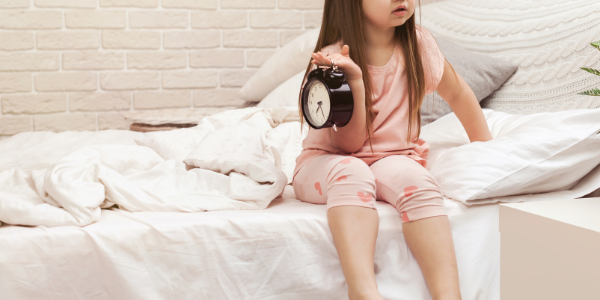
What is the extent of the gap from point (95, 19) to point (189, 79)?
0.47 m

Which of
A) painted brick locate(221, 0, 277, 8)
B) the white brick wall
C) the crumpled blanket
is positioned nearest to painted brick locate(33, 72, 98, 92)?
the white brick wall

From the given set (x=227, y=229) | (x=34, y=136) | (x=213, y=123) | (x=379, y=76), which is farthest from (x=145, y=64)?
(x=227, y=229)

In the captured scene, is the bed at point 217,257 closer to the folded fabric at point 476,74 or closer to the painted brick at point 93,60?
the folded fabric at point 476,74

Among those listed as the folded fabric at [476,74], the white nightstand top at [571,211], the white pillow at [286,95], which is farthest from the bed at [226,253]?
the white pillow at [286,95]

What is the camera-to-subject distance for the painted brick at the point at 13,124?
2.17 metres

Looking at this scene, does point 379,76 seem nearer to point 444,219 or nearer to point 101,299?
point 444,219

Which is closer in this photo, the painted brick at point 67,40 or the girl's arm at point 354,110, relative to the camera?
the girl's arm at point 354,110

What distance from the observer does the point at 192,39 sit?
2.32 metres

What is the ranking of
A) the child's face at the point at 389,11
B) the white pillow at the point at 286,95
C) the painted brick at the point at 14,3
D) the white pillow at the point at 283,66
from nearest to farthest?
the child's face at the point at 389,11 → the white pillow at the point at 286,95 → the white pillow at the point at 283,66 → the painted brick at the point at 14,3

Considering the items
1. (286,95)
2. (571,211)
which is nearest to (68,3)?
(286,95)

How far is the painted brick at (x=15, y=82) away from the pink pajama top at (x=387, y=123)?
65.0 inches

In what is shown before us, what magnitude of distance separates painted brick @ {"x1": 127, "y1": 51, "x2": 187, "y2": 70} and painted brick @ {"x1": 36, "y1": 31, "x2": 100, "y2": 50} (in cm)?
16

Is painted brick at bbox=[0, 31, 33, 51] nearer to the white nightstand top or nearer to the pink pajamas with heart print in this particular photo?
the pink pajamas with heart print

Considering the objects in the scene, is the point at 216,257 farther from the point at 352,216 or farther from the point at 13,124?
the point at 13,124
